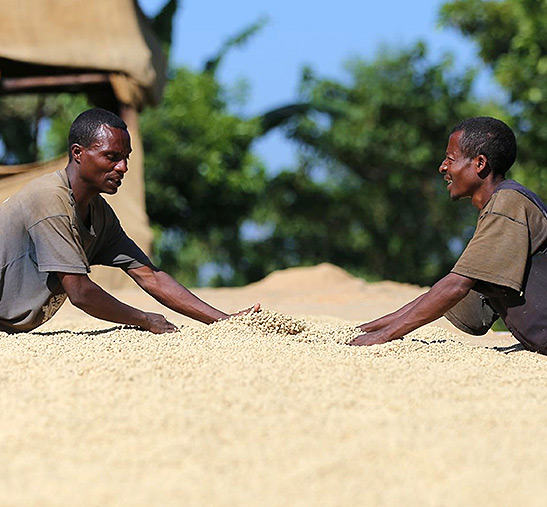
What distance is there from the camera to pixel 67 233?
355 cm

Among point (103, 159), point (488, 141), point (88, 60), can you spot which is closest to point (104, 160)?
point (103, 159)

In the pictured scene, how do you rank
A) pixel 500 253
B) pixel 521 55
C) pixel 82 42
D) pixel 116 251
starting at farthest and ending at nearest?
pixel 521 55, pixel 82 42, pixel 116 251, pixel 500 253

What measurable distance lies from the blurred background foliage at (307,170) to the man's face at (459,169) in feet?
35.2

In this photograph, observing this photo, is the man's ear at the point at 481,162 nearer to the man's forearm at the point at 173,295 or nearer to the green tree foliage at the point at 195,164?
the man's forearm at the point at 173,295

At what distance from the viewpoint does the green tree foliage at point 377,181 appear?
15648 millimetres

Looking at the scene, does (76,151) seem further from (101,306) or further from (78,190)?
(101,306)

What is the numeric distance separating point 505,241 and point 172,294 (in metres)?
1.55

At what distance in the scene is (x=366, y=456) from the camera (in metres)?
2.10

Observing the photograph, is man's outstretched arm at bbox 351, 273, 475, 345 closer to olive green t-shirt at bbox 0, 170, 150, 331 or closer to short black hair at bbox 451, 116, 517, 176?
short black hair at bbox 451, 116, 517, 176

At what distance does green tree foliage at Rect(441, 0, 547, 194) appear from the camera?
965 centimetres

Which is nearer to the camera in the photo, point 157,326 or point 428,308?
point 428,308

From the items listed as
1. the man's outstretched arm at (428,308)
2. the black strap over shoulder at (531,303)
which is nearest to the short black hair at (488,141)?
the black strap over shoulder at (531,303)

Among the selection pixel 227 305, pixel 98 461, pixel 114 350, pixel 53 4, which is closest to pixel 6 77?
pixel 53 4

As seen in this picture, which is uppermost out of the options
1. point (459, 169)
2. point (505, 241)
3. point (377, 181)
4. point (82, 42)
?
point (82, 42)
